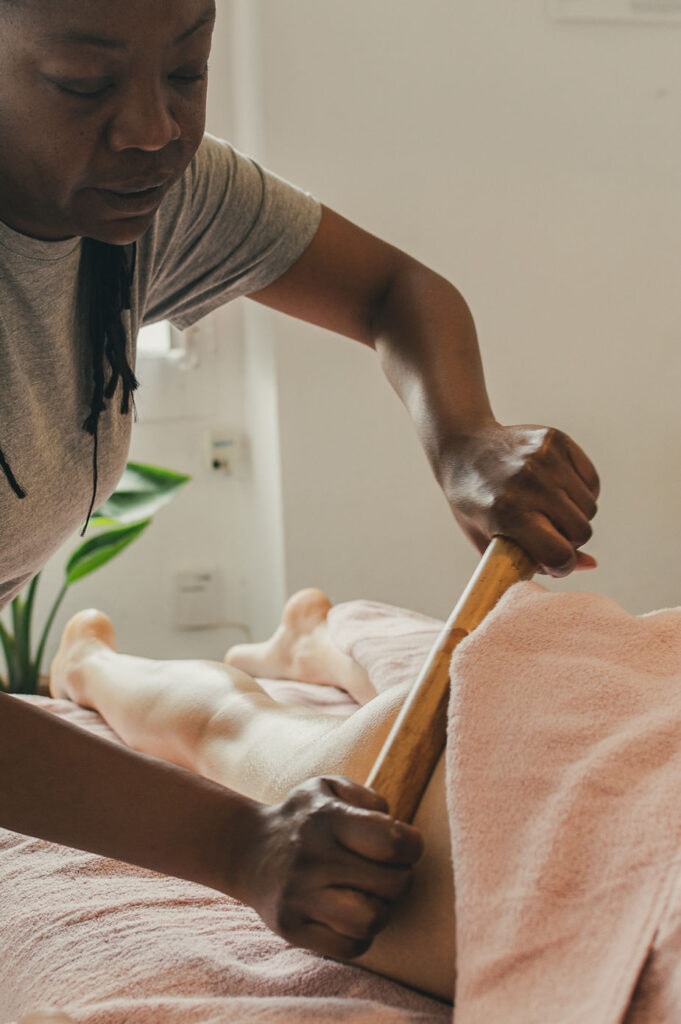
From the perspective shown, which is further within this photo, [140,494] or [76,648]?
[140,494]

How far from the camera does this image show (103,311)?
1020 millimetres

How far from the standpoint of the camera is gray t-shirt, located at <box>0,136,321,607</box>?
36.9 inches

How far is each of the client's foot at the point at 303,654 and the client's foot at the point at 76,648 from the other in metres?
0.22

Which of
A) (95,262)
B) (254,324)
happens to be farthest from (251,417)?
(95,262)

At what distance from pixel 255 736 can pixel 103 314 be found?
0.46 meters

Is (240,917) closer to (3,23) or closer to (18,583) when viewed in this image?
(18,583)

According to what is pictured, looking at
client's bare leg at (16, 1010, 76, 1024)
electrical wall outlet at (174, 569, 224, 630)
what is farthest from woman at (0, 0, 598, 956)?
electrical wall outlet at (174, 569, 224, 630)

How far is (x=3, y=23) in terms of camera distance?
741 mm

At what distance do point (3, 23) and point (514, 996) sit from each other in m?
0.67

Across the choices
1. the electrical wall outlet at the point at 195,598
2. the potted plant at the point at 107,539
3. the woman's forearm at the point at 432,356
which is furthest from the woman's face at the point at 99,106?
the electrical wall outlet at the point at 195,598

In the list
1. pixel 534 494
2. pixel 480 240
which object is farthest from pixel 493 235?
pixel 534 494

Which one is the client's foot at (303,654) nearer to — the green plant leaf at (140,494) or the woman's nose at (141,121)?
the green plant leaf at (140,494)

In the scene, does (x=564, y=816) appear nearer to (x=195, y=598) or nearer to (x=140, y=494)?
(x=140, y=494)

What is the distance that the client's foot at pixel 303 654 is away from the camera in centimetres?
171
